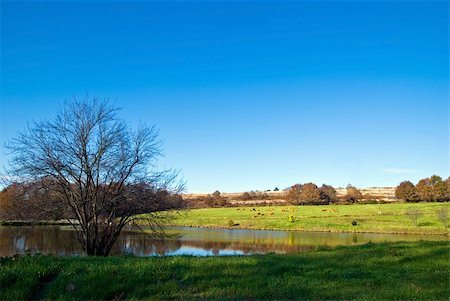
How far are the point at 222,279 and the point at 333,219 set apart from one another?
52815 millimetres

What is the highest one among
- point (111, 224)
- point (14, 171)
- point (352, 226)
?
point (14, 171)

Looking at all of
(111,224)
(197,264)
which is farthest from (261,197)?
(197,264)

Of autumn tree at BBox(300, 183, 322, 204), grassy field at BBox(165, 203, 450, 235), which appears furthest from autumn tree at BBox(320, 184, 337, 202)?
grassy field at BBox(165, 203, 450, 235)

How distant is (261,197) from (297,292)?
9962cm

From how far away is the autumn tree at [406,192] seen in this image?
273 ft

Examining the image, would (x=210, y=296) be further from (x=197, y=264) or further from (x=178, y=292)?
(x=197, y=264)

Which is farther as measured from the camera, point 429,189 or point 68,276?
point 429,189

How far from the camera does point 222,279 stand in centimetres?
1040

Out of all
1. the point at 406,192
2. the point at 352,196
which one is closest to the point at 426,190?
the point at 406,192

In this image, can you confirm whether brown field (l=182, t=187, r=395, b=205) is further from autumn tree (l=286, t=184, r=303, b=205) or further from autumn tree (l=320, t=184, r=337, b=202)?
autumn tree (l=320, t=184, r=337, b=202)

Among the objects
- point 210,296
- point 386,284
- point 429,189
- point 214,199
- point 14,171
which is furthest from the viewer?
point 214,199

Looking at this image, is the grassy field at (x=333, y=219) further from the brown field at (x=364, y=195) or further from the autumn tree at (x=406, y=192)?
the brown field at (x=364, y=195)

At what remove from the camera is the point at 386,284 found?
9.99 metres

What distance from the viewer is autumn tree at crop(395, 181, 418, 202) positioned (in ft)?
273
